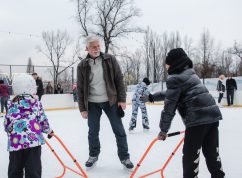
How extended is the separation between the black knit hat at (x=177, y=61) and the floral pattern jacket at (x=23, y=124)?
3.51 feet

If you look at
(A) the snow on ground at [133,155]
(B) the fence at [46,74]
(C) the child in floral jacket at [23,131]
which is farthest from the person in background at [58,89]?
(C) the child in floral jacket at [23,131]

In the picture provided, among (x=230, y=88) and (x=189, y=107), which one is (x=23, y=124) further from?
(x=230, y=88)

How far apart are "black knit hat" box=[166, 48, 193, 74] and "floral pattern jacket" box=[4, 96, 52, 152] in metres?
1.07

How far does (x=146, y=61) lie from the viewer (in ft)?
94.7

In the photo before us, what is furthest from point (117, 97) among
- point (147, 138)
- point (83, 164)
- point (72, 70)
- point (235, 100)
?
point (72, 70)

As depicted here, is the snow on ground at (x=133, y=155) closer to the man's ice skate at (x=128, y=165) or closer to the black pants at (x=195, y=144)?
the man's ice skate at (x=128, y=165)

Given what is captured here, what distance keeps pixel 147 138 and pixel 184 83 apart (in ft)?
10.1

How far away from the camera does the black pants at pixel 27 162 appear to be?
2363mm

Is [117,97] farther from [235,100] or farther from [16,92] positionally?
[235,100]

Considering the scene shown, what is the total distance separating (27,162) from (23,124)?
0.29m

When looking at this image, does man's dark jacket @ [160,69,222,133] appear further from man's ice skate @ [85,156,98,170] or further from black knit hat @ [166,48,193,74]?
man's ice skate @ [85,156,98,170]

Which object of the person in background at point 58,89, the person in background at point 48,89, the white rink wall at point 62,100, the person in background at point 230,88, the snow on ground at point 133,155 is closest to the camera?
the snow on ground at point 133,155

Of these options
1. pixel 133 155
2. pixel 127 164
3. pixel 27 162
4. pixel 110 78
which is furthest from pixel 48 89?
pixel 27 162

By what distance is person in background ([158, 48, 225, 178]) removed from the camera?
2283mm
